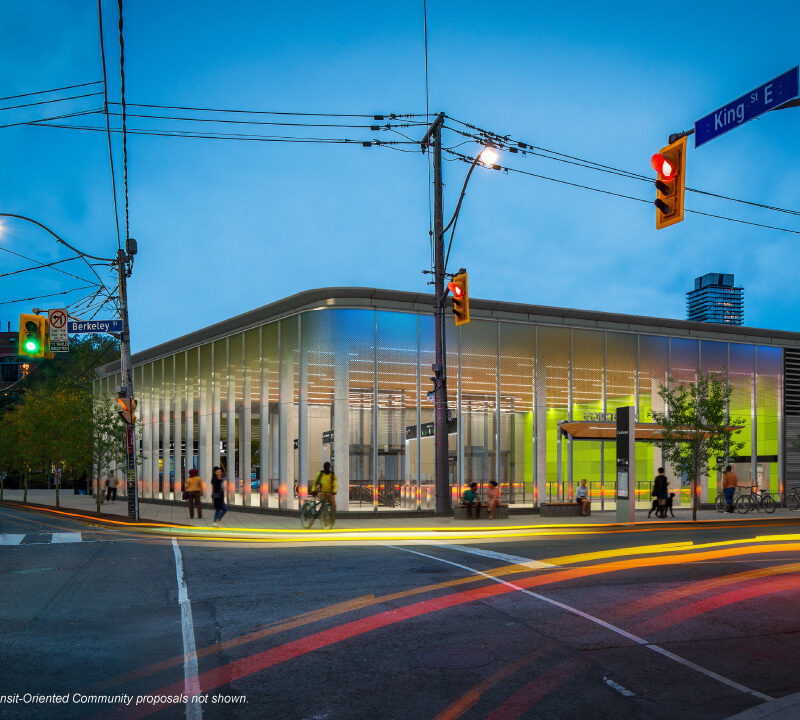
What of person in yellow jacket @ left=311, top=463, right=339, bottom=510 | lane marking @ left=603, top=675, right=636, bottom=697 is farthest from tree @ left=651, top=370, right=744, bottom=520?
lane marking @ left=603, top=675, right=636, bottom=697

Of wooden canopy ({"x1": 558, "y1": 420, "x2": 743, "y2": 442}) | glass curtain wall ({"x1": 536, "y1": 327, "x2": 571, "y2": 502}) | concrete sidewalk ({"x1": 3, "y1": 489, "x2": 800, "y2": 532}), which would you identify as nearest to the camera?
concrete sidewalk ({"x1": 3, "y1": 489, "x2": 800, "y2": 532})

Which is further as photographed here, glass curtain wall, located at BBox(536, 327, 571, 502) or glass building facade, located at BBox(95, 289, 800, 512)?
glass curtain wall, located at BBox(536, 327, 571, 502)

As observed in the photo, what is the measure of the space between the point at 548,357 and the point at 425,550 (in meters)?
17.1

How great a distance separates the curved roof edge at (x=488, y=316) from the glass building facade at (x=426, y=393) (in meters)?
0.07

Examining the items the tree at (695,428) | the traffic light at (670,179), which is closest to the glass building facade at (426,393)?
the tree at (695,428)

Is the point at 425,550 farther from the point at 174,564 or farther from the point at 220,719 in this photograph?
the point at 220,719

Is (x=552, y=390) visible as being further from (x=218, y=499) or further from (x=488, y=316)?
(x=218, y=499)

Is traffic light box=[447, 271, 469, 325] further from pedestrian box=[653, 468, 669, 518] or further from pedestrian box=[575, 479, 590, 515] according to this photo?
pedestrian box=[653, 468, 669, 518]

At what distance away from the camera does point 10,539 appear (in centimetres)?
1908

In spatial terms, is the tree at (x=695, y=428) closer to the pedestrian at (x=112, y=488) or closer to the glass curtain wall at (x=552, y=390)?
the glass curtain wall at (x=552, y=390)

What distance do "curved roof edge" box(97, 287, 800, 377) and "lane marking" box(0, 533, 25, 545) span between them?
10938 mm

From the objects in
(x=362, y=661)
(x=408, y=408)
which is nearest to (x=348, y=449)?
(x=408, y=408)

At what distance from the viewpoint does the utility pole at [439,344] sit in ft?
78.1

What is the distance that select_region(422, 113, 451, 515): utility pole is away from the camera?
78.1ft
